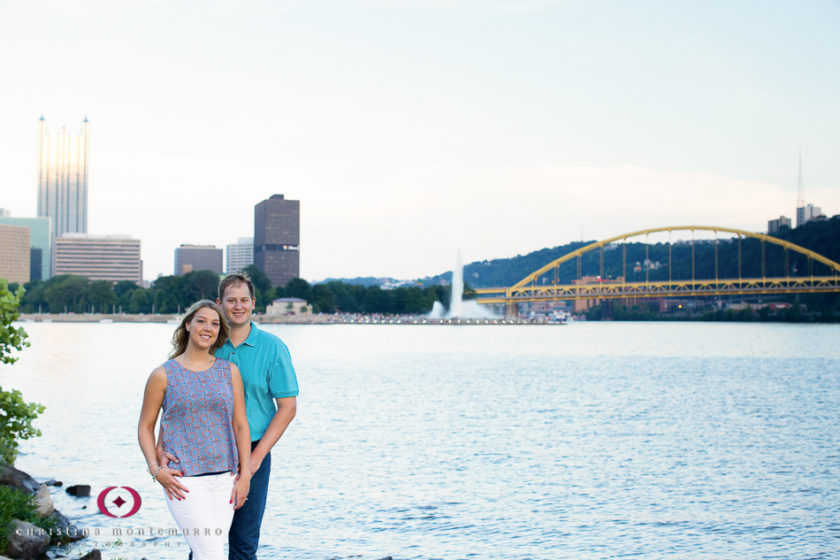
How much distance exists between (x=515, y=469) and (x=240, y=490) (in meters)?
13.9

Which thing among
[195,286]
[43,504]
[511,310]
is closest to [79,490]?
[43,504]

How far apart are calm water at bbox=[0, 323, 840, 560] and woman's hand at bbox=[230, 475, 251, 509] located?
7.10m

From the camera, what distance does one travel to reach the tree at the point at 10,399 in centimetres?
1032

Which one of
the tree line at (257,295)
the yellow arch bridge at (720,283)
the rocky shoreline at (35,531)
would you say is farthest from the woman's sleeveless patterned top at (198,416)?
the tree line at (257,295)

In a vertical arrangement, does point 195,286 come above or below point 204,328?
above

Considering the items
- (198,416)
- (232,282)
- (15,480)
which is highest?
(232,282)

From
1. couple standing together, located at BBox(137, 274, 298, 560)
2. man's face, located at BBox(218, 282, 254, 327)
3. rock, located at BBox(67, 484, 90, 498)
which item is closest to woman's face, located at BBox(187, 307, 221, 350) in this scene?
couple standing together, located at BBox(137, 274, 298, 560)

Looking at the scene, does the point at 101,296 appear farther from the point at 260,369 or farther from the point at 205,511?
the point at 205,511

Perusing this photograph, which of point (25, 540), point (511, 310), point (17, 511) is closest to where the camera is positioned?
point (25, 540)

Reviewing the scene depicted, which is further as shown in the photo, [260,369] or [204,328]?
[260,369]

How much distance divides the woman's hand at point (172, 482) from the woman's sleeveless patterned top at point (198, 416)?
0.20 ft

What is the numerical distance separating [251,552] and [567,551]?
765 centimetres

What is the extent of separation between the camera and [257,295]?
185m

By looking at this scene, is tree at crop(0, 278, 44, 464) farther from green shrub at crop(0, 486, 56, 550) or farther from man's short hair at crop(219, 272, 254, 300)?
man's short hair at crop(219, 272, 254, 300)
